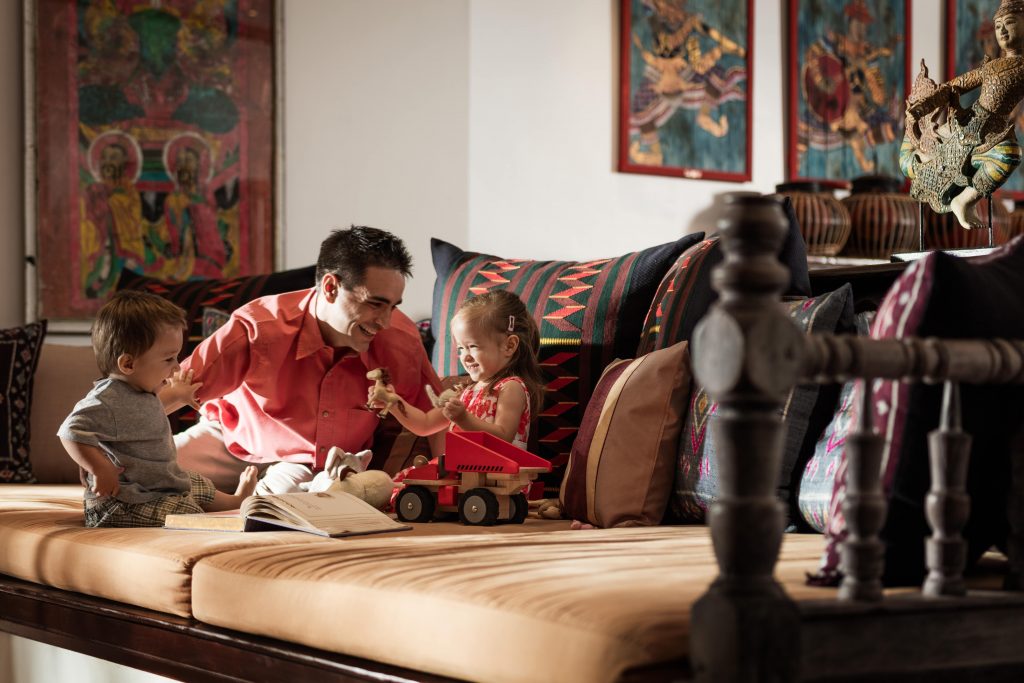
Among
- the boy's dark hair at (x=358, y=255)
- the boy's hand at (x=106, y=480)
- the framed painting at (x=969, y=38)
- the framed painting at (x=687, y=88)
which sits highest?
the framed painting at (x=969, y=38)

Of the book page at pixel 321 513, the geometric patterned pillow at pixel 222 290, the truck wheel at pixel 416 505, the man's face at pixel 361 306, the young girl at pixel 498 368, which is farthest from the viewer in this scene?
the geometric patterned pillow at pixel 222 290

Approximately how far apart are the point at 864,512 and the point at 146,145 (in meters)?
3.44

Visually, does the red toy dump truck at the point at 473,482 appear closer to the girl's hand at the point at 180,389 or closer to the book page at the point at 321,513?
the book page at the point at 321,513

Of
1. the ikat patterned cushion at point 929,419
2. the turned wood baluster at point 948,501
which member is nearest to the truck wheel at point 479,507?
the ikat patterned cushion at point 929,419

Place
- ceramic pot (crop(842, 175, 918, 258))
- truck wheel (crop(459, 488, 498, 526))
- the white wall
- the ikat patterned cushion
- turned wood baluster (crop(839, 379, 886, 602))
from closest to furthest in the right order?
1. turned wood baluster (crop(839, 379, 886, 602))
2. the ikat patterned cushion
3. truck wheel (crop(459, 488, 498, 526))
4. the white wall
5. ceramic pot (crop(842, 175, 918, 258))

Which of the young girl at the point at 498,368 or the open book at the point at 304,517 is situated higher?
the young girl at the point at 498,368

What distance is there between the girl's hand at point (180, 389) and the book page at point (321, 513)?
1.66 feet

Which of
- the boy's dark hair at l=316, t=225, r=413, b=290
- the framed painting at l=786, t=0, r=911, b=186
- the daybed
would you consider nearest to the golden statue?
the daybed

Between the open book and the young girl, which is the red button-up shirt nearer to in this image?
the young girl

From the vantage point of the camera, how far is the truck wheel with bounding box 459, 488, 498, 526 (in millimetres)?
2365

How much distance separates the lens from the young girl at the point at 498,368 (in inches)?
104

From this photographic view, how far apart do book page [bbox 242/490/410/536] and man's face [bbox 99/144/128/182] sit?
224cm

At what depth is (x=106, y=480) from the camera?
2387 millimetres

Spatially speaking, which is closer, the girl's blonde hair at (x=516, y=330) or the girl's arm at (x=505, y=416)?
the girl's arm at (x=505, y=416)
